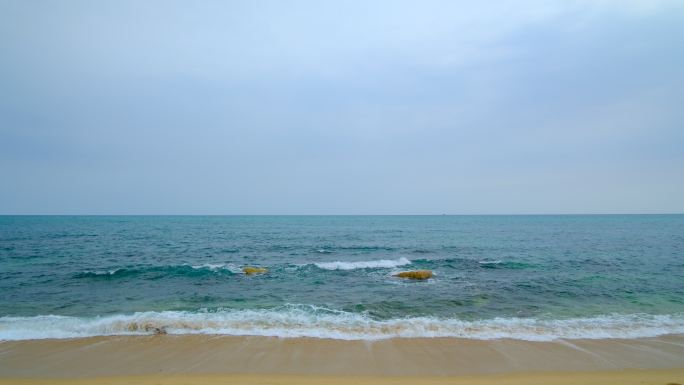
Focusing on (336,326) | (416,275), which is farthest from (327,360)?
(416,275)

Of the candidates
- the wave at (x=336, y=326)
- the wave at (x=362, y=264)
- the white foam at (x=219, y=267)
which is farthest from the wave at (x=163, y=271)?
the wave at (x=336, y=326)

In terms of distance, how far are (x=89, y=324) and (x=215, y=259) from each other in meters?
17.3

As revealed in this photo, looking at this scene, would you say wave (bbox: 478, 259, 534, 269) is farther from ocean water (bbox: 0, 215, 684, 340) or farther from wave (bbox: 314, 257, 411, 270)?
wave (bbox: 314, 257, 411, 270)

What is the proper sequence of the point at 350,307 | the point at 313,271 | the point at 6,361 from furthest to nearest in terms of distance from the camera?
the point at 313,271 < the point at 350,307 < the point at 6,361

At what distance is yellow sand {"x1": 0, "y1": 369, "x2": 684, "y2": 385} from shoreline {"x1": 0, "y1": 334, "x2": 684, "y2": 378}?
0.55ft

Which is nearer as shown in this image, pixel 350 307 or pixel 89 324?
pixel 89 324

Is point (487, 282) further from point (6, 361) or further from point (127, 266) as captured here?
point (127, 266)

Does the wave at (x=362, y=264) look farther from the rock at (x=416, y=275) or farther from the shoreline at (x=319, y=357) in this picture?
the shoreline at (x=319, y=357)

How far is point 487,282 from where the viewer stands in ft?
61.0

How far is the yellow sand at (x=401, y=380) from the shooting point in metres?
7.04

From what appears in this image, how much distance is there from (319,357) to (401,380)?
240cm

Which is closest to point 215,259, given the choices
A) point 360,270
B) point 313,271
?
point 313,271

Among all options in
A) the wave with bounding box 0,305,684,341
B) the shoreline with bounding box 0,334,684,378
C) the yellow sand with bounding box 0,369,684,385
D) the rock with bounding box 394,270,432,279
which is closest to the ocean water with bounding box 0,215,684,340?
the wave with bounding box 0,305,684,341

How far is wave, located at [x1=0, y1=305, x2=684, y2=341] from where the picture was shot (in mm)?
10352
